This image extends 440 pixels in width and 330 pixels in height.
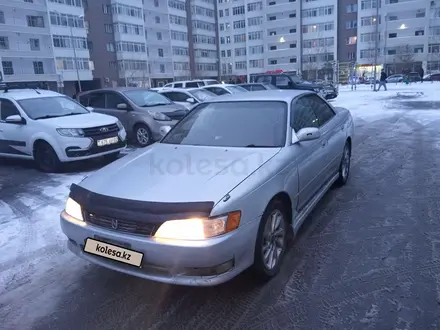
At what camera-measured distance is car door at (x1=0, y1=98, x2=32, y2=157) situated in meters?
7.54

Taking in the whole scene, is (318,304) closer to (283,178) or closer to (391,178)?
(283,178)

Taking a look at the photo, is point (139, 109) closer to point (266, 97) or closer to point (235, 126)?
point (266, 97)

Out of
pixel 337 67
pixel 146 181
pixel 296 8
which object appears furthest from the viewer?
pixel 296 8

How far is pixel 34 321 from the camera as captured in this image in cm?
279

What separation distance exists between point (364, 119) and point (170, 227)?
1182cm

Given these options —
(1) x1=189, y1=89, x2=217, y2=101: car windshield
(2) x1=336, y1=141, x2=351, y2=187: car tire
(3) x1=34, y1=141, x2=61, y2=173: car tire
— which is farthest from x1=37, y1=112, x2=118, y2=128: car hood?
(1) x1=189, y1=89, x2=217, y2=101: car windshield

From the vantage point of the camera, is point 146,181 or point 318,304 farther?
point 146,181

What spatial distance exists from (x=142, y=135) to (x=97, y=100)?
6.96 feet

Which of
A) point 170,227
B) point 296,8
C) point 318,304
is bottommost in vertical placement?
point 318,304

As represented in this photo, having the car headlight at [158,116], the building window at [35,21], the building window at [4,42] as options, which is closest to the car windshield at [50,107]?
the car headlight at [158,116]

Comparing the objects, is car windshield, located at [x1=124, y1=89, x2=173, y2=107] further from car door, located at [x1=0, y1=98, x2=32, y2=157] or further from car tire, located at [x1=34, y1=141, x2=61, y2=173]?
car tire, located at [x1=34, y1=141, x2=61, y2=173]

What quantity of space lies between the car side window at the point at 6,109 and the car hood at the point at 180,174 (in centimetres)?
536

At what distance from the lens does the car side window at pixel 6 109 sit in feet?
25.8

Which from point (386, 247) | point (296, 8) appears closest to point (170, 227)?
point (386, 247)
